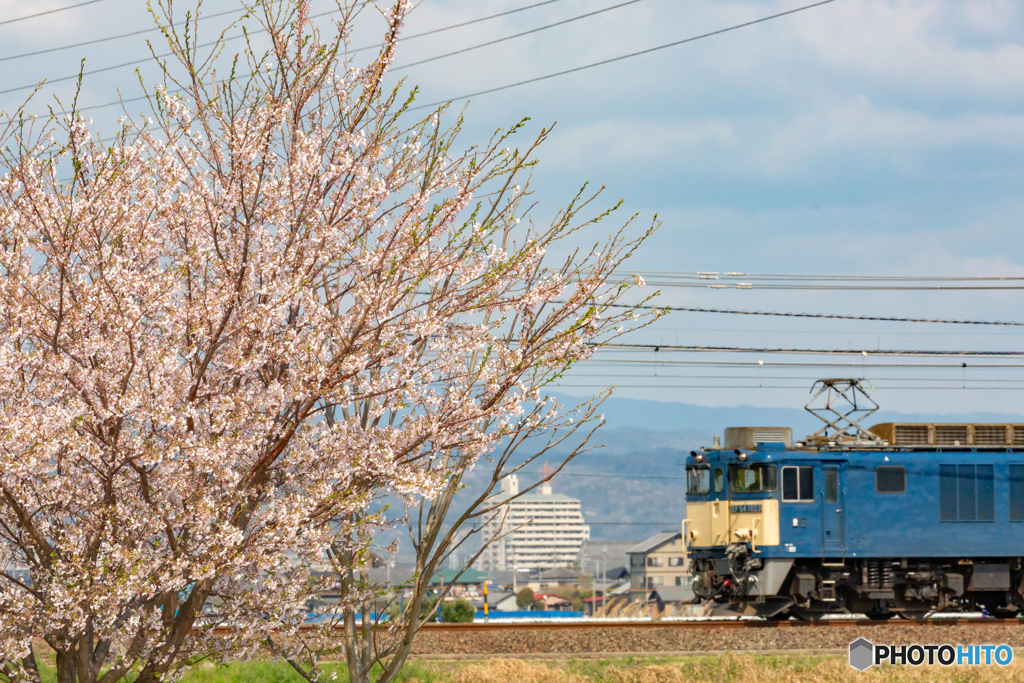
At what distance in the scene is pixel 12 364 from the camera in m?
6.96

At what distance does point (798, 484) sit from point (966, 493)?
4204 millimetres

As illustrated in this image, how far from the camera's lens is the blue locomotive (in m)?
22.7

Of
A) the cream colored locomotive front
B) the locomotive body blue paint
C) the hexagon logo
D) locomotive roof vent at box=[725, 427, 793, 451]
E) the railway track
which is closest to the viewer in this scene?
the hexagon logo

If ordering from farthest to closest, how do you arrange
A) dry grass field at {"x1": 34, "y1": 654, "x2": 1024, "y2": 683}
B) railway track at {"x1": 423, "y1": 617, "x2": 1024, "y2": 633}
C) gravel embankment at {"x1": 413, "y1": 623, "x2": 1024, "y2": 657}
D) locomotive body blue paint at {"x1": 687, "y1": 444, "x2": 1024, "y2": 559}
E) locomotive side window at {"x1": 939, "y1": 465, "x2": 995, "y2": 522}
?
locomotive side window at {"x1": 939, "y1": 465, "x2": 995, "y2": 522} → locomotive body blue paint at {"x1": 687, "y1": 444, "x2": 1024, "y2": 559} → railway track at {"x1": 423, "y1": 617, "x2": 1024, "y2": 633} → gravel embankment at {"x1": 413, "y1": 623, "x2": 1024, "y2": 657} → dry grass field at {"x1": 34, "y1": 654, "x2": 1024, "y2": 683}

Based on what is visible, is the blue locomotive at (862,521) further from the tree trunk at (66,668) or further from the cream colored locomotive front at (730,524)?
the tree trunk at (66,668)

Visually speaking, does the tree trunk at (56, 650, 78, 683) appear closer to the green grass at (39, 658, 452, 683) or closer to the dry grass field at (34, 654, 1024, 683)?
the dry grass field at (34, 654, 1024, 683)

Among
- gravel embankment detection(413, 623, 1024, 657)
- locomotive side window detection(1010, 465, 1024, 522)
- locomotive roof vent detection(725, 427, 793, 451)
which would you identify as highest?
locomotive roof vent detection(725, 427, 793, 451)

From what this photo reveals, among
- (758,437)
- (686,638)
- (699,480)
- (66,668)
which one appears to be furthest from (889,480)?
(66,668)

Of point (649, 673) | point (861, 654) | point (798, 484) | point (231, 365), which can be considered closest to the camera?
point (231, 365)

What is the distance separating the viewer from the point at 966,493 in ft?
77.3

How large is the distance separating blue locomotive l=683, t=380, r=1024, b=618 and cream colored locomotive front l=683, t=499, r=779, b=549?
0.08 feet

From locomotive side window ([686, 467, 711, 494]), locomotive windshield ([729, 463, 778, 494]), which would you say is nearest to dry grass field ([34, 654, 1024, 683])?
locomotive windshield ([729, 463, 778, 494])

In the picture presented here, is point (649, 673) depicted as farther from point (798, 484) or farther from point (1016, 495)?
point (1016, 495)

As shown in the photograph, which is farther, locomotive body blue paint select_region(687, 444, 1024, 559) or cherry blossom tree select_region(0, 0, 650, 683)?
locomotive body blue paint select_region(687, 444, 1024, 559)
